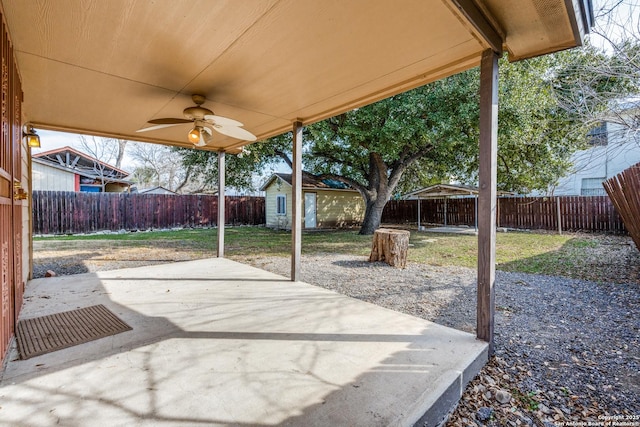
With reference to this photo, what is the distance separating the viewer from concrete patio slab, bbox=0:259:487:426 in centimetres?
154

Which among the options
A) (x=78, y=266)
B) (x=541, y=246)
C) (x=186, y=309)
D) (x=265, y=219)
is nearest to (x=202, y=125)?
(x=186, y=309)

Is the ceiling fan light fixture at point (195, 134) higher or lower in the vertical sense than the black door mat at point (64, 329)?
higher

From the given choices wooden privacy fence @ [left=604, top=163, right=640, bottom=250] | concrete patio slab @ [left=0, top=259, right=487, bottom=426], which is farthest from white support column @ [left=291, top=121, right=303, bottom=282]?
wooden privacy fence @ [left=604, top=163, right=640, bottom=250]

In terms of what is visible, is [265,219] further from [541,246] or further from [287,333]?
[287,333]

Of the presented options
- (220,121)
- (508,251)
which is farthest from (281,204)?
(220,121)

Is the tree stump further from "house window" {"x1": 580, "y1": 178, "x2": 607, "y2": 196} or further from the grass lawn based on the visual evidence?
"house window" {"x1": 580, "y1": 178, "x2": 607, "y2": 196}

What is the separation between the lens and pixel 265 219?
51.7ft

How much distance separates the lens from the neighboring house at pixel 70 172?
539 inches

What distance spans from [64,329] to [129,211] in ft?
36.3

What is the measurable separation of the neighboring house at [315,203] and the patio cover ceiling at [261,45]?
9753 millimetres

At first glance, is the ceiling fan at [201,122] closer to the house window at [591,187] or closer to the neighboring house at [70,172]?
the neighboring house at [70,172]

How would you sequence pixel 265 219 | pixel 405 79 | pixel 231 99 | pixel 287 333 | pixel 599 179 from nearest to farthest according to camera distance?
pixel 287 333 → pixel 405 79 → pixel 231 99 → pixel 599 179 → pixel 265 219

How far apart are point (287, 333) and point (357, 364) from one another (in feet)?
2.36

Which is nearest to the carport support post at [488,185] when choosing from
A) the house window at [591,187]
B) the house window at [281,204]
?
the house window at [281,204]
